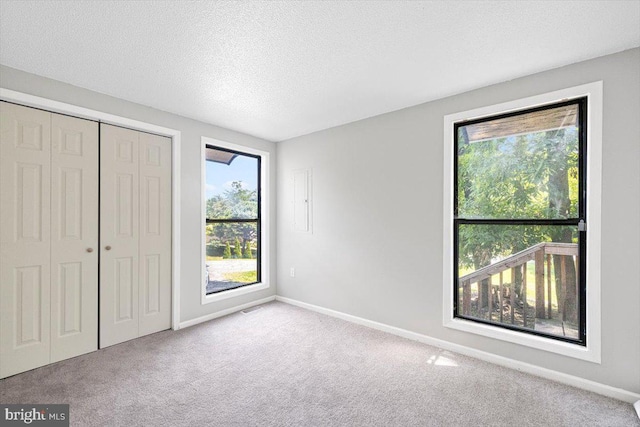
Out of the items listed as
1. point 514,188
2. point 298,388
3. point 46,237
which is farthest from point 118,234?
point 514,188

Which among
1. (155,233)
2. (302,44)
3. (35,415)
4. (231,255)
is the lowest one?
(35,415)

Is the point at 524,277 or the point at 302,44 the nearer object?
the point at 302,44

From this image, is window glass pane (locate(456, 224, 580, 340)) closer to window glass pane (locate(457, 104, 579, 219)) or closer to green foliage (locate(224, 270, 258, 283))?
window glass pane (locate(457, 104, 579, 219))

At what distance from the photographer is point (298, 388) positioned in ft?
6.93

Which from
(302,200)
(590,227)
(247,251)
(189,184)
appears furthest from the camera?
(247,251)

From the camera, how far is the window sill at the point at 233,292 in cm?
352

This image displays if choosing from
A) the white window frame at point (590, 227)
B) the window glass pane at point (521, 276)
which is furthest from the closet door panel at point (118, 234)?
the white window frame at point (590, 227)

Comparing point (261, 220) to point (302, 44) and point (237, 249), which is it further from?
point (302, 44)

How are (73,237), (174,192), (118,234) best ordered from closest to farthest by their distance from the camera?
(73,237) → (118,234) → (174,192)

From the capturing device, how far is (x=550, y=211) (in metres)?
2.31

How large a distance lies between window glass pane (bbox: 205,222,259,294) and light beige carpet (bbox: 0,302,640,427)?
103cm

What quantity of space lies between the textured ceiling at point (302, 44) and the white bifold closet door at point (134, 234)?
0.55 m

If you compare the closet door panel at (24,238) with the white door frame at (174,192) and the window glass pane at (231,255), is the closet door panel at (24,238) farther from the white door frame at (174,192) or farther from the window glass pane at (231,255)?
the window glass pane at (231,255)

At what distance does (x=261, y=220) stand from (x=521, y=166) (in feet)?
10.6
